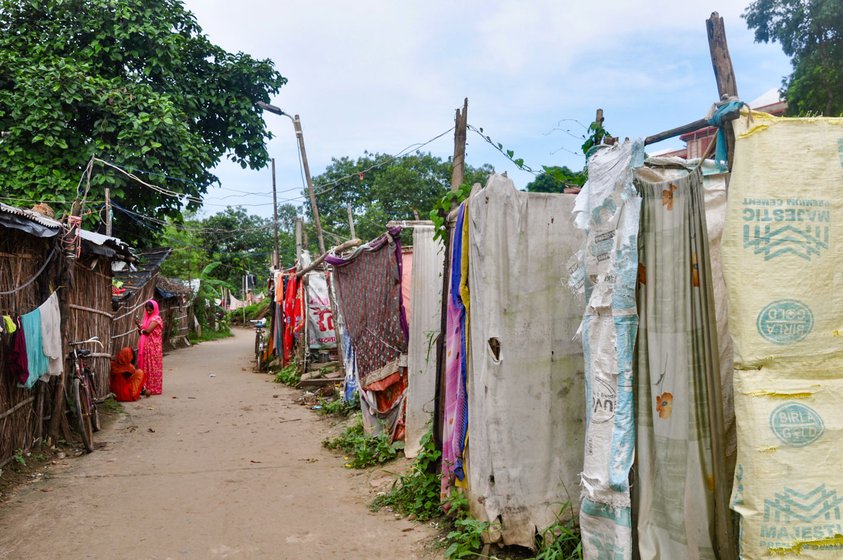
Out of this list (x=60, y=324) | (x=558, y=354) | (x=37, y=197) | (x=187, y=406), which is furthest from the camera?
(x=37, y=197)

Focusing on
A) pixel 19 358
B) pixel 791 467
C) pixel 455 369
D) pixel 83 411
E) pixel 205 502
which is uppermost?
pixel 19 358

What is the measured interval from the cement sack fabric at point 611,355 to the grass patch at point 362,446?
3.60 meters

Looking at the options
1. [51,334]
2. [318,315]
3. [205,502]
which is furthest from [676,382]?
[318,315]

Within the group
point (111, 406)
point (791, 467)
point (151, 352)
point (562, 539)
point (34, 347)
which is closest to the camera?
point (791, 467)

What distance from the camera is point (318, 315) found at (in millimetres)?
13625

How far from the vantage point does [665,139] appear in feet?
10.4

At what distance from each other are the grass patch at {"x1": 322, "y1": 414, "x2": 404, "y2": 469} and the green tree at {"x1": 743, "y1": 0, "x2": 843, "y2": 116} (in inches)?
489

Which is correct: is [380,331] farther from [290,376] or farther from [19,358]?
[290,376]

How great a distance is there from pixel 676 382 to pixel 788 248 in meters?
0.78

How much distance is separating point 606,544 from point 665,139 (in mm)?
1947

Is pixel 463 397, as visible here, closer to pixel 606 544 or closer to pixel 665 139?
pixel 606 544

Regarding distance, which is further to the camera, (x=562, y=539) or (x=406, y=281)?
(x=406, y=281)

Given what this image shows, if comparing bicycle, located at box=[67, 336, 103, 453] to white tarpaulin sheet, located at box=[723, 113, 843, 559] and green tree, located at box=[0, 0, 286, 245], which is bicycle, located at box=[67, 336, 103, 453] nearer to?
green tree, located at box=[0, 0, 286, 245]

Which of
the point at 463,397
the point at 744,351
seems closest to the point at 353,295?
the point at 463,397
